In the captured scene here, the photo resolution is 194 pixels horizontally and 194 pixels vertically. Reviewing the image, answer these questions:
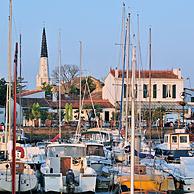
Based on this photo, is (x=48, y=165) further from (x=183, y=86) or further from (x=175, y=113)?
(x=183, y=86)

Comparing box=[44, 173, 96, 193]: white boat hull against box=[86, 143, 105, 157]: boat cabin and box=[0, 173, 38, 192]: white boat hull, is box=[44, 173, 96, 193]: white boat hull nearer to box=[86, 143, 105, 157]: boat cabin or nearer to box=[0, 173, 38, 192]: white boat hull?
box=[0, 173, 38, 192]: white boat hull

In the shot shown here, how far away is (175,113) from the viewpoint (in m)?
72.1

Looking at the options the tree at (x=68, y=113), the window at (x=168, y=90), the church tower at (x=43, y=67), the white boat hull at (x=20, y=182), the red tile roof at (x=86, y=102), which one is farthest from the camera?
the church tower at (x=43, y=67)

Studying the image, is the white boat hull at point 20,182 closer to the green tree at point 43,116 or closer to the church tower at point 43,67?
the green tree at point 43,116

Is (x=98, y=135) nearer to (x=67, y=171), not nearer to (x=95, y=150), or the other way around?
(x=95, y=150)

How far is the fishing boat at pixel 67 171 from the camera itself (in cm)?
2250

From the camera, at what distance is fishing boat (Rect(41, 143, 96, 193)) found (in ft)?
73.8

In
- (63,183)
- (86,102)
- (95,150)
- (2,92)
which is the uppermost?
(2,92)

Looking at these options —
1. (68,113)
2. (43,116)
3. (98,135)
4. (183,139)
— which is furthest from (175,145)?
(43,116)

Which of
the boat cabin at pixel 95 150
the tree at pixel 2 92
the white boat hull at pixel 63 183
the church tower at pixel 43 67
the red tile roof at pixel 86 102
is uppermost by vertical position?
the church tower at pixel 43 67

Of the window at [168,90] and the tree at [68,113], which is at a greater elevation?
the window at [168,90]

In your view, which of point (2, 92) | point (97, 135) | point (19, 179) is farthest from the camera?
point (2, 92)

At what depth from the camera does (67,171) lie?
23.6 metres

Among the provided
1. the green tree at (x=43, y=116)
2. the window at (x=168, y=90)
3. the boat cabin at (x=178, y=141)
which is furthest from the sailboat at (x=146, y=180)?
the window at (x=168, y=90)
